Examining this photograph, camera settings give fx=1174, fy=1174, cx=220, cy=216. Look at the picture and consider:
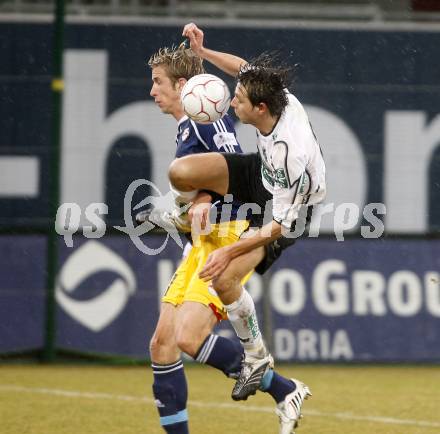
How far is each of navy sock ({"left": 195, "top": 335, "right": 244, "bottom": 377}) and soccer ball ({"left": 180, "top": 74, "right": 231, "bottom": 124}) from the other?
A: 1202 millimetres

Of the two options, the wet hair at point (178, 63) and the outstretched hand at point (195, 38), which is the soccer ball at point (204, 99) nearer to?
the wet hair at point (178, 63)

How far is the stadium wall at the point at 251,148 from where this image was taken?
427 inches

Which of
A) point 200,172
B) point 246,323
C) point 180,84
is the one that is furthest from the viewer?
point 180,84

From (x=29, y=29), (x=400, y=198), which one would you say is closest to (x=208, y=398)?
(x=400, y=198)

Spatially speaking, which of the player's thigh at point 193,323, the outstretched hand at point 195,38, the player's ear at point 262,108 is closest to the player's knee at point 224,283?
the player's thigh at point 193,323

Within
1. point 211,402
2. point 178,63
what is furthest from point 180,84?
point 211,402

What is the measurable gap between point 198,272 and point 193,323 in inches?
13.7

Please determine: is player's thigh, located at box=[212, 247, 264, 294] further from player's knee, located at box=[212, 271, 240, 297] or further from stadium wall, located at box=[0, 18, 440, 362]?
stadium wall, located at box=[0, 18, 440, 362]

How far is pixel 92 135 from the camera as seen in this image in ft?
37.3

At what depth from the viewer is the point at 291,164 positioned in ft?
19.8

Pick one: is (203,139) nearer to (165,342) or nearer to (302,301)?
(165,342)

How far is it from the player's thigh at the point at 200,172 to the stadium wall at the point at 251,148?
4.51 metres

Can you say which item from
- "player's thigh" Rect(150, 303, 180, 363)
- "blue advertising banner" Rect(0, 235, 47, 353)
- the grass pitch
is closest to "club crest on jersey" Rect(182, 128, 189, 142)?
"player's thigh" Rect(150, 303, 180, 363)

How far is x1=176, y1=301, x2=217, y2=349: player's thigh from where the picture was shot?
6.22 meters
